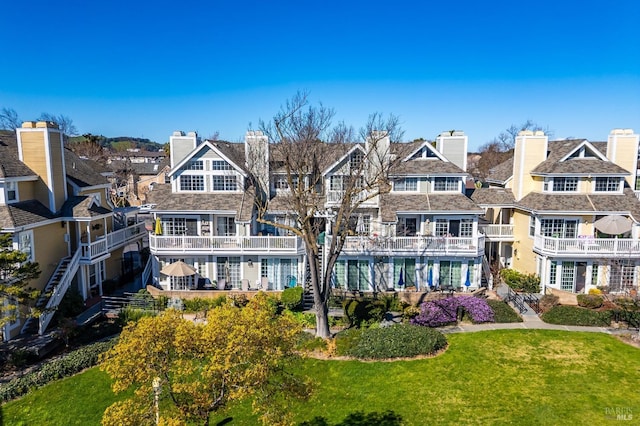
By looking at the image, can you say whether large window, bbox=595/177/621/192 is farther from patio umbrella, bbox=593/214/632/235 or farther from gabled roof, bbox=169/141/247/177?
gabled roof, bbox=169/141/247/177

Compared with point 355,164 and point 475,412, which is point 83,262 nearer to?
point 355,164

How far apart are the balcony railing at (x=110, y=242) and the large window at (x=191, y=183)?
541 centimetres

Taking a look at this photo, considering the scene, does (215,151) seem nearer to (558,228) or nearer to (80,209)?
(80,209)

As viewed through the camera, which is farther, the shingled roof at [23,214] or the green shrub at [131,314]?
the green shrub at [131,314]

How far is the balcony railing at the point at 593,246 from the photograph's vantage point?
88.2 ft

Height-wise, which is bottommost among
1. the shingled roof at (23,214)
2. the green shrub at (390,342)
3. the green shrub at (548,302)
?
the green shrub at (390,342)

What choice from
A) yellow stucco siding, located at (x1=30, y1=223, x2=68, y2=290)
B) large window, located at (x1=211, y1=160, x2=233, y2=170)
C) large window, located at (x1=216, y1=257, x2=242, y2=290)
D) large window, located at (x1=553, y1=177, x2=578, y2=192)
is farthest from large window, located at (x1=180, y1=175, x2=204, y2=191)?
large window, located at (x1=553, y1=177, x2=578, y2=192)

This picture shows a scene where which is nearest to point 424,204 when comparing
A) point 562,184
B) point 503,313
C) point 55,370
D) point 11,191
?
point 503,313

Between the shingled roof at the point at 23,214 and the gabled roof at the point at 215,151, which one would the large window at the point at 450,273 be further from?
the shingled roof at the point at 23,214

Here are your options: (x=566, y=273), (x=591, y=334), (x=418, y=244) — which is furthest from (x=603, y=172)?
(x=418, y=244)

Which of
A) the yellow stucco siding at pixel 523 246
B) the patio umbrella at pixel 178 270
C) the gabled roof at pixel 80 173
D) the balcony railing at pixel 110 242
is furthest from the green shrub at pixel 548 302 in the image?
the gabled roof at pixel 80 173

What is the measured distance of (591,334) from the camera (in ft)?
73.6

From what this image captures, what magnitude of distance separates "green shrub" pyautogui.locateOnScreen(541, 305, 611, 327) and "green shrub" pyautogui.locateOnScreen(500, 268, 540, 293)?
151 inches

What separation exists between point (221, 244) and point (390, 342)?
42.4 ft
